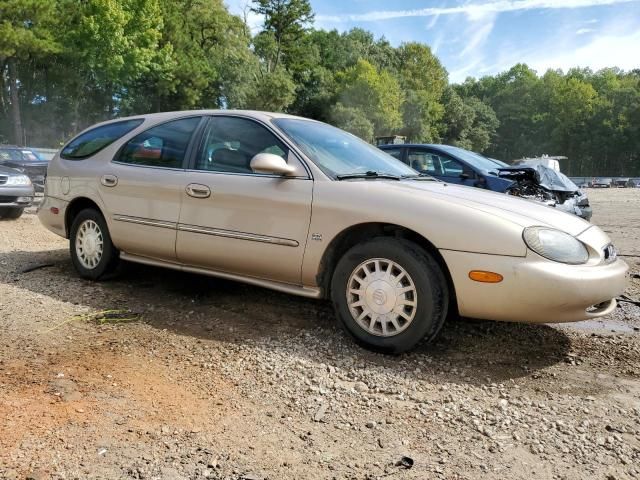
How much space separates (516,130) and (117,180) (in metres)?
94.3

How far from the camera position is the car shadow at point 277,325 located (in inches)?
129

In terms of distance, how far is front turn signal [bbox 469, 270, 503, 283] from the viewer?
3025 millimetres

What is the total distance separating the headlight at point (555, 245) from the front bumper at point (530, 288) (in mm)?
43

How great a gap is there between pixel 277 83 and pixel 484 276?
4317cm

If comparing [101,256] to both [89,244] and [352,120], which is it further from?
[352,120]

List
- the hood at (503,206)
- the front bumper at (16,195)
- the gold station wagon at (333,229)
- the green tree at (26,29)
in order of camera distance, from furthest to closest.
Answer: the green tree at (26,29), the front bumper at (16,195), the hood at (503,206), the gold station wagon at (333,229)

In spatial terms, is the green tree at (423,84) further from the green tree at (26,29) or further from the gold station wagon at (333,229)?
the gold station wagon at (333,229)

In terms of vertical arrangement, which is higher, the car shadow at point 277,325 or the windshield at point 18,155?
the windshield at point 18,155

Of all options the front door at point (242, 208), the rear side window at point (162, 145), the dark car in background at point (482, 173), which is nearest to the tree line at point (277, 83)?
the dark car in background at point (482, 173)

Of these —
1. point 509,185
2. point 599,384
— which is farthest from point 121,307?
point 509,185

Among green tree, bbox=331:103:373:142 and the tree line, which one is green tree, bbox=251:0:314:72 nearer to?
the tree line

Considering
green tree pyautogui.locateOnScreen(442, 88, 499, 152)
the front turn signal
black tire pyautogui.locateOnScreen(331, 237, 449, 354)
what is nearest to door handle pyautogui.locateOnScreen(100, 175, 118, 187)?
black tire pyautogui.locateOnScreen(331, 237, 449, 354)

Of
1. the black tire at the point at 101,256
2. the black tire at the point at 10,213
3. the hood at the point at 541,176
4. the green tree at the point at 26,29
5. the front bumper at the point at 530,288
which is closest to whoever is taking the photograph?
the front bumper at the point at 530,288

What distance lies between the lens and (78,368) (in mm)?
3006
